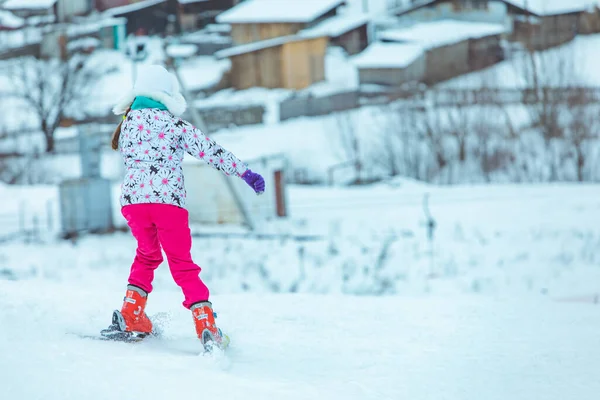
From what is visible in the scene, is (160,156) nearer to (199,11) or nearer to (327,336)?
(327,336)

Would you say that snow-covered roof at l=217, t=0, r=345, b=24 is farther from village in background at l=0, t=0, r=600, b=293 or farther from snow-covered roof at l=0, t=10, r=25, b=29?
snow-covered roof at l=0, t=10, r=25, b=29

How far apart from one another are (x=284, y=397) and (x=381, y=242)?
26.6 ft

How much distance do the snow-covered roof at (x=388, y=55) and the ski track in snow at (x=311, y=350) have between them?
18.4 metres

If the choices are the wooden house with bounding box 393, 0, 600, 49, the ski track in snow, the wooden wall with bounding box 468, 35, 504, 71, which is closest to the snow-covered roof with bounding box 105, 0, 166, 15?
the wooden house with bounding box 393, 0, 600, 49

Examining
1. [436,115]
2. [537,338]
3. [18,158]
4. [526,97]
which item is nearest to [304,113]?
[436,115]

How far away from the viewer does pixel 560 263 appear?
9.27m

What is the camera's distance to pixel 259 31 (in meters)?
20.7

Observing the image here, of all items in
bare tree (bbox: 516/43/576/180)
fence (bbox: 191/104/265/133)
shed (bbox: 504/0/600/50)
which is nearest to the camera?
shed (bbox: 504/0/600/50)

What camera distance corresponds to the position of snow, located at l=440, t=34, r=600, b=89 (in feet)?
60.8

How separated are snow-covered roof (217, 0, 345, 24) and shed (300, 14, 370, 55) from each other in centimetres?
31

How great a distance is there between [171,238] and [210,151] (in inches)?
13.7

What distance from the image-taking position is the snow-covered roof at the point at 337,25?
67.4 feet

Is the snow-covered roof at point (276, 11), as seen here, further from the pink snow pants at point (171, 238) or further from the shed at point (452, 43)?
the pink snow pants at point (171, 238)

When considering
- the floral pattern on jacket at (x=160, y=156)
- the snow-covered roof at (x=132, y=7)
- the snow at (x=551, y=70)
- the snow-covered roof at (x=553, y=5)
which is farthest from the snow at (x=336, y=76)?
the floral pattern on jacket at (x=160, y=156)
